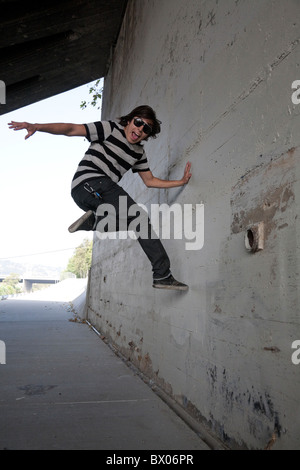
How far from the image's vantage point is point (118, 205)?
248cm

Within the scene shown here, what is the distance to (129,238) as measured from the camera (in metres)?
4.33

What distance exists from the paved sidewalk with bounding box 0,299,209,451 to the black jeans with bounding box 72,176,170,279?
0.94m

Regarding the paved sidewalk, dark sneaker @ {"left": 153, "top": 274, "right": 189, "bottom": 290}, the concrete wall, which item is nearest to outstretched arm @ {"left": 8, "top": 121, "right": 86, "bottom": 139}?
the concrete wall

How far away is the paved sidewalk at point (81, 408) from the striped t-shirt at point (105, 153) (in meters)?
1.63

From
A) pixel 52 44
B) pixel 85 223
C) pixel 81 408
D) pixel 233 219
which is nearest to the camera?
pixel 233 219

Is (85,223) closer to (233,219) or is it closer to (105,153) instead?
(105,153)

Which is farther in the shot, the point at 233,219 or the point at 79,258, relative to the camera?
the point at 79,258

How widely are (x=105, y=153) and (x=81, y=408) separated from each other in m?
1.90

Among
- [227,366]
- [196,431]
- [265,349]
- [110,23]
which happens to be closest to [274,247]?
[265,349]

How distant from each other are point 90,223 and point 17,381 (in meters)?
1.49

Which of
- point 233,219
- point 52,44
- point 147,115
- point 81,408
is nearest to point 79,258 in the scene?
point 52,44

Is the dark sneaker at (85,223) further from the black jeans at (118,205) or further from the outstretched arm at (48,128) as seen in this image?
the outstretched arm at (48,128)

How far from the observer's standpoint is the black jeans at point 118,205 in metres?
2.33

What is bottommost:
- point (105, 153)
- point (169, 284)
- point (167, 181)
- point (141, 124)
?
point (169, 284)
